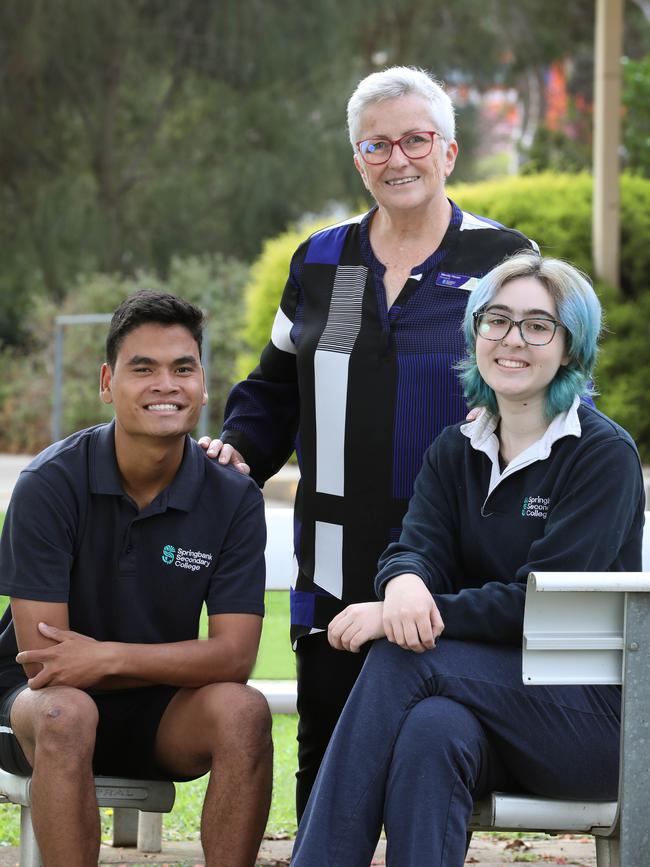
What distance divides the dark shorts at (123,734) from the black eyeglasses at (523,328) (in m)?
1.14

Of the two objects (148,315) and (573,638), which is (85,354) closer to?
(148,315)

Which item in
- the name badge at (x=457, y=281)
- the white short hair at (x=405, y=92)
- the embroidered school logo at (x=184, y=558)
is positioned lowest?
the embroidered school logo at (x=184, y=558)

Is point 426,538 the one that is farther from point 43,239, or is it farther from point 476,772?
point 43,239

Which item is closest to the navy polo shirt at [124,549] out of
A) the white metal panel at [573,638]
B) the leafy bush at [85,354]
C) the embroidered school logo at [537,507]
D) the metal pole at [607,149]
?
the embroidered school logo at [537,507]

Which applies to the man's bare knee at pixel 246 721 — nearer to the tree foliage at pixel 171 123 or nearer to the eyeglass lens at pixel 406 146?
the eyeglass lens at pixel 406 146

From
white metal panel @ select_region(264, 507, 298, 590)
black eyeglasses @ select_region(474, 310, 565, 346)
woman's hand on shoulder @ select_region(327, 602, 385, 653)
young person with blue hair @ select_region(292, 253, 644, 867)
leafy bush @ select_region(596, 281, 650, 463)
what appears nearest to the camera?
young person with blue hair @ select_region(292, 253, 644, 867)

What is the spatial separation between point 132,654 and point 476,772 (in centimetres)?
85

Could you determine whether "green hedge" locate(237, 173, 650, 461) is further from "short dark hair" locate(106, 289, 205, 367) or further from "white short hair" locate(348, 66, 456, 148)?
"short dark hair" locate(106, 289, 205, 367)

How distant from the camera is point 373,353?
349 cm

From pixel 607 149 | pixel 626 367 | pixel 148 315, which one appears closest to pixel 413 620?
pixel 148 315

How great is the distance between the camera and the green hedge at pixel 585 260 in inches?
425

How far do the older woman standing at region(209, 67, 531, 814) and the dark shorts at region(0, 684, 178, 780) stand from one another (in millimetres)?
488

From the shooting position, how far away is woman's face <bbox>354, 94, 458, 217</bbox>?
3471 mm

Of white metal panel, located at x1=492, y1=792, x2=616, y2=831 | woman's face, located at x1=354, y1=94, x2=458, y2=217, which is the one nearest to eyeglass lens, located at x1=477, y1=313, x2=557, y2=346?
woman's face, located at x1=354, y1=94, x2=458, y2=217
